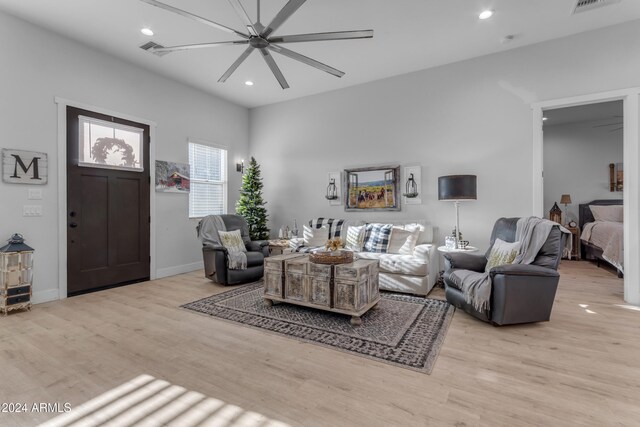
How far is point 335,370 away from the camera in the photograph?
2.09 meters

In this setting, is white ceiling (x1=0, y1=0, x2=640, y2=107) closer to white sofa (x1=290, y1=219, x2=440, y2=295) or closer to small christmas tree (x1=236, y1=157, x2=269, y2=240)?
small christmas tree (x1=236, y1=157, x2=269, y2=240)

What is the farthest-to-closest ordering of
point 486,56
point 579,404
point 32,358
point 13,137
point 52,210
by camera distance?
point 486,56 < point 52,210 < point 13,137 < point 32,358 < point 579,404

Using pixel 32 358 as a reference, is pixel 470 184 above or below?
above

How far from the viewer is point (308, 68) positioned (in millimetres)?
4617

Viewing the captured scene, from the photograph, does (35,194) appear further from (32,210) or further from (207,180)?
(207,180)

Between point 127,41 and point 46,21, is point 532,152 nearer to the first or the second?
point 127,41

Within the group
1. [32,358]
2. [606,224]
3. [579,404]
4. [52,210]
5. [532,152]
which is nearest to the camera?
[579,404]

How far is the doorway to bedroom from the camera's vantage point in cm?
598

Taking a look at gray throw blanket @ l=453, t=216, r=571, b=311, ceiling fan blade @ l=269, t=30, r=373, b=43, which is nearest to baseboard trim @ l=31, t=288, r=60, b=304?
ceiling fan blade @ l=269, t=30, r=373, b=43

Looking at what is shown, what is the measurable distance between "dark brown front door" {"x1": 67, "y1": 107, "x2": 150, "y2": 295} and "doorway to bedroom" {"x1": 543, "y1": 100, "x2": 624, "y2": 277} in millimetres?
7504

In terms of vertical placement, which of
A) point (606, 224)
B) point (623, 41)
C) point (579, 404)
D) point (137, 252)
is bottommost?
point (579, 404)

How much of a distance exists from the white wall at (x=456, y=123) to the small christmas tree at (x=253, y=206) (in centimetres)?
54

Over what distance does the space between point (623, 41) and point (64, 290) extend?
24.5 ft

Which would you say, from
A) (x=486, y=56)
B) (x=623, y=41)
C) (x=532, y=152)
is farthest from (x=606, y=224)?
(x=486, y=56)
